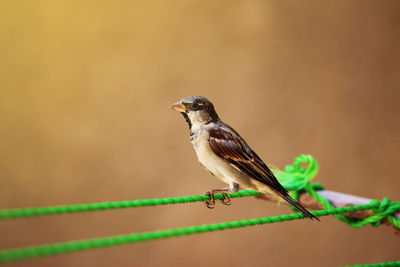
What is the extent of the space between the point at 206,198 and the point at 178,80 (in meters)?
1.73

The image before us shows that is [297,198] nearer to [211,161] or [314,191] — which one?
[314,191]

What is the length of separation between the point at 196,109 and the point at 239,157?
186 mm

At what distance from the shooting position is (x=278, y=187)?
117cm

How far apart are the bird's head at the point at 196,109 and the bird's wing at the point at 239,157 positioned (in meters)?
0.05

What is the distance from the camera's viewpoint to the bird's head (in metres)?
1.30

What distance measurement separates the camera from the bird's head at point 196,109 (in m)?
1.30

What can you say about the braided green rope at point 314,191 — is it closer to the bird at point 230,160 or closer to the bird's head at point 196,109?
the bird at point 230,160

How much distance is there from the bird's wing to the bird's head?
2.1 inches

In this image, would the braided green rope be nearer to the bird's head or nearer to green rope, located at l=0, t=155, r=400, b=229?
green rope, located at l=0, t=155, r=400, b=229

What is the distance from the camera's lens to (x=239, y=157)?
4.05 feet

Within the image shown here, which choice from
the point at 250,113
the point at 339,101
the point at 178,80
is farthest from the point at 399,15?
the point at 178,80

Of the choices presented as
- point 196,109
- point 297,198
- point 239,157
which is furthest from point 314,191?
point 196,109

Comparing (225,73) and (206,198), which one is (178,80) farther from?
(206,198)

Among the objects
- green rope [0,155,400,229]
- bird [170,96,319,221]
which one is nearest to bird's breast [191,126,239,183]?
bird [170,96,319,221]
